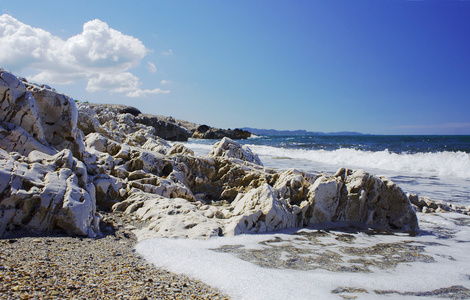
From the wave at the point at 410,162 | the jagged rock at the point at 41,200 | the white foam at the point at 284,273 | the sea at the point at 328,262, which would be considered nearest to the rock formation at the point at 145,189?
the jagged rock at the point at 41,200

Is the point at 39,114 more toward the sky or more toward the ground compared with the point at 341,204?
more toward the sky

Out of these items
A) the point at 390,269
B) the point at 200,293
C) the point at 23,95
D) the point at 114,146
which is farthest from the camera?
the point at 114,146

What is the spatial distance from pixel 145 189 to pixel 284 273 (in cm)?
371

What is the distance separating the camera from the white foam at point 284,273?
9.15 ft

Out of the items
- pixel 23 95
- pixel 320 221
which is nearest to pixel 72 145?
pixel 23 95

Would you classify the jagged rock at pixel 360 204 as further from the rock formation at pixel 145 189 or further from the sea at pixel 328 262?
the sea at pixel 328 262

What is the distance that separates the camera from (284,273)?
10.4 feet

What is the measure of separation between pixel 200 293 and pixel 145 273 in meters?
0.65

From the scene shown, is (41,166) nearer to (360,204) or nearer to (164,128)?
(360,204)

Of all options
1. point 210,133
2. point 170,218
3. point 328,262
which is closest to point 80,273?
point 170,218

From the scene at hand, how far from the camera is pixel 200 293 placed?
2.58m

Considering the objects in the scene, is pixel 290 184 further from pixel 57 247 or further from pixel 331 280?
pixel 57 247

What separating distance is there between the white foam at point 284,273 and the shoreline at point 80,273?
0.21m

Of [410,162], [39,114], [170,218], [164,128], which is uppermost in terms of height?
[164,128]
